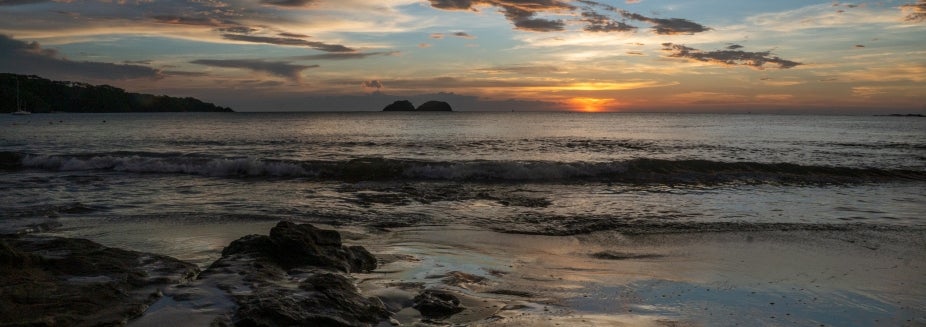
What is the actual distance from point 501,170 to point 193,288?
47.3ft

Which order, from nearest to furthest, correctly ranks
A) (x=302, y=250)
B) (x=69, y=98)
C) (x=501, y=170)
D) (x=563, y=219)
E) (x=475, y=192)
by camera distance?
(x=302, y=250) → (x=563, y=219) → (x=475, y=192) → (x=501, y=170) → (x=69, y=98)

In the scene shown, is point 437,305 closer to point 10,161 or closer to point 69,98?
point 10,161

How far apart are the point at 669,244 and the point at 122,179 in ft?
51.2

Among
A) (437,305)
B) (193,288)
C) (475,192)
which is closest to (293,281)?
(193,288)

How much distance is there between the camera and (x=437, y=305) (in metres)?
4.83

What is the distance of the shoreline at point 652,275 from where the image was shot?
4.86m

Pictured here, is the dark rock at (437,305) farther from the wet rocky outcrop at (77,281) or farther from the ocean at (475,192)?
the ocean at (475,192)

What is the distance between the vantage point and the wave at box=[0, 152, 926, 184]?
18266mm

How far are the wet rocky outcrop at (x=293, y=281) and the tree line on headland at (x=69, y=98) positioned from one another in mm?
142943

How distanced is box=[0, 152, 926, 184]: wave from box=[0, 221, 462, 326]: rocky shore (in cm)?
1180

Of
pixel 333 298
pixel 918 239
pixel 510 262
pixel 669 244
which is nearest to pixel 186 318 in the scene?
pixel 333 298

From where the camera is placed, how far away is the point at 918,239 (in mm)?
8484

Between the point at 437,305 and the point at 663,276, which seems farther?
the point at 663,276

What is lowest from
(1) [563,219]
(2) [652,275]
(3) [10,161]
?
(3) [10,161]
